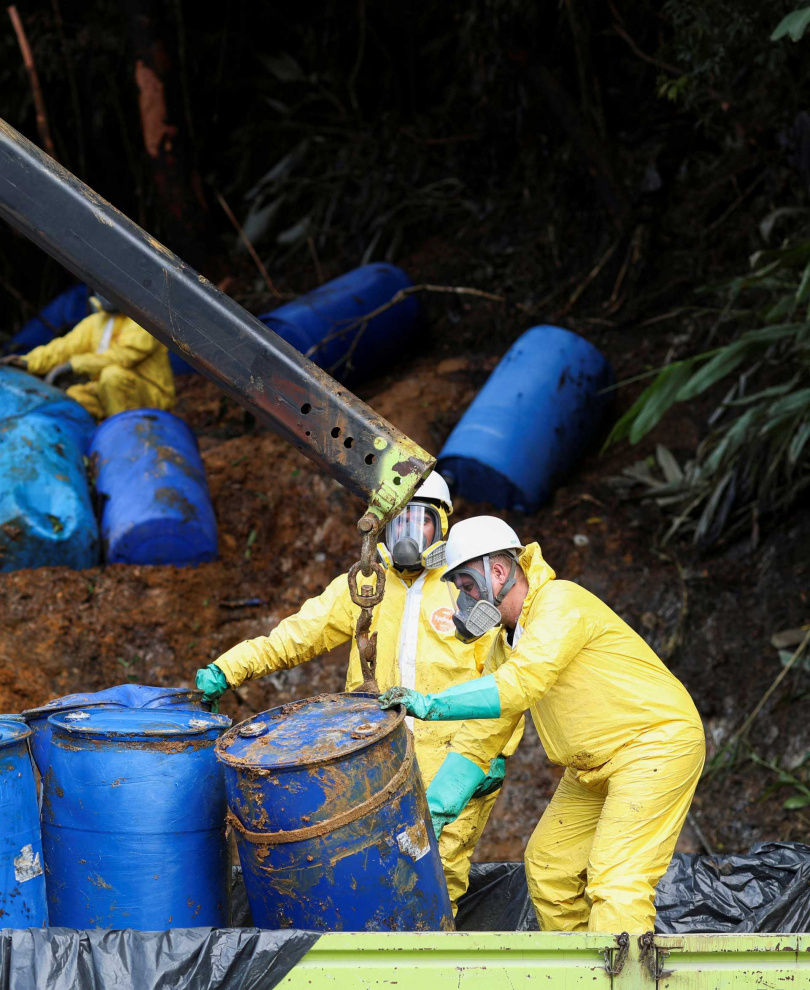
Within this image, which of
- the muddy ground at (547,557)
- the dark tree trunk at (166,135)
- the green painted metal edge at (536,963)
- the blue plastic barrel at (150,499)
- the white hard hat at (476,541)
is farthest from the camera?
the dark tree trunk at (166,135)

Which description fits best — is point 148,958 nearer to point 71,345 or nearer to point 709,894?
point 709,894

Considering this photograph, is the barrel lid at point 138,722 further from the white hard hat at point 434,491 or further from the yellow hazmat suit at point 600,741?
the white hard hat at point 434,491

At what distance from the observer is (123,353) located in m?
8.30

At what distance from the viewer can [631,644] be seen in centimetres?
387

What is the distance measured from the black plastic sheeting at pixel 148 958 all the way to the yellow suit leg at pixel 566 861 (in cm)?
142

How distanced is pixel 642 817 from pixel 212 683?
1.51 m

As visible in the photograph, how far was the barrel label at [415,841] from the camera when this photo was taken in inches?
124

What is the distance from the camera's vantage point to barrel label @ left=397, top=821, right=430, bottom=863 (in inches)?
124

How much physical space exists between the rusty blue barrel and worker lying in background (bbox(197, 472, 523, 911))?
40.6 inches

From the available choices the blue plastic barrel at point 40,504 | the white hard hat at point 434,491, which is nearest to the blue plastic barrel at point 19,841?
the white hard hat at point 434,491

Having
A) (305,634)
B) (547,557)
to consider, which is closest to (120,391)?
(547,557)

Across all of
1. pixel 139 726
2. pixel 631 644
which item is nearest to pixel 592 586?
pixel 631 644

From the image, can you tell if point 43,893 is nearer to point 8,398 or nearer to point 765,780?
point 765,780

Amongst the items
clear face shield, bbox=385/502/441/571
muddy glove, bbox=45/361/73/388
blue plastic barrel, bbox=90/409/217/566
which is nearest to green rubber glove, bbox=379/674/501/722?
clear face shield, bbox=385/502/441/571
